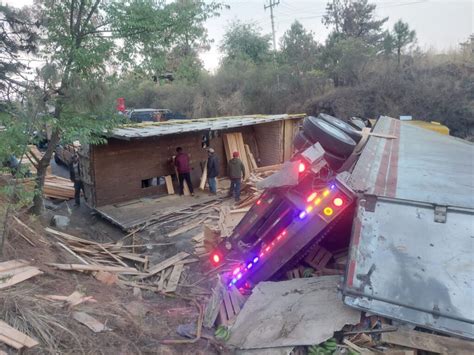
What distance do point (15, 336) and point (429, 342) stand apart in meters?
3.31

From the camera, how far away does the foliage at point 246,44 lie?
3416 cm

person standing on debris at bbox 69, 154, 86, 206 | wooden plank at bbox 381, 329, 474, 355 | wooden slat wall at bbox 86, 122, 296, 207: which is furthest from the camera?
person standing on debris at bbox 69, 154, 86, 206

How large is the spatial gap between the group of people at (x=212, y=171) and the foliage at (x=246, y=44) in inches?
915

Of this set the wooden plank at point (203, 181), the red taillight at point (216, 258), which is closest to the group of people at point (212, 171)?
the wooden plank at point (203, 181)

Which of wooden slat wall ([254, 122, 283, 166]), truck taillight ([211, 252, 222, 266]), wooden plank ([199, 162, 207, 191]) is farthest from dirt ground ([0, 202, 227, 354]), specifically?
wooden slat wall ([254, 122, 283, 166])

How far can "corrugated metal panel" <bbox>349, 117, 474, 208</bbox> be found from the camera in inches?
155

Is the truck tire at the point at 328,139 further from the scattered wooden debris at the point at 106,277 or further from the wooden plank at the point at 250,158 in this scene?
the wooden plank at the point at 250,158

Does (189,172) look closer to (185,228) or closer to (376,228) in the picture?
(185,228)

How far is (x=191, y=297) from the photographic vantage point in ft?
20.6

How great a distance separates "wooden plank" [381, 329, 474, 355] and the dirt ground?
1.81 metres

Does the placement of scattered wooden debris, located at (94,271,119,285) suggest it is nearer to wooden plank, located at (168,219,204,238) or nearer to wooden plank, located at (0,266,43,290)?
wooden plank, located at (0,266,43,290)

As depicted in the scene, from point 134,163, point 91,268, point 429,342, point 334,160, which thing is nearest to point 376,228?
point 429,342

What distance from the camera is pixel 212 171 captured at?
1224cm

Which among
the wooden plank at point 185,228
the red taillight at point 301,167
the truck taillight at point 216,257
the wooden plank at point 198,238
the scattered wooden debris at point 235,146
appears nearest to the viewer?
the red taillight at point 301,167
